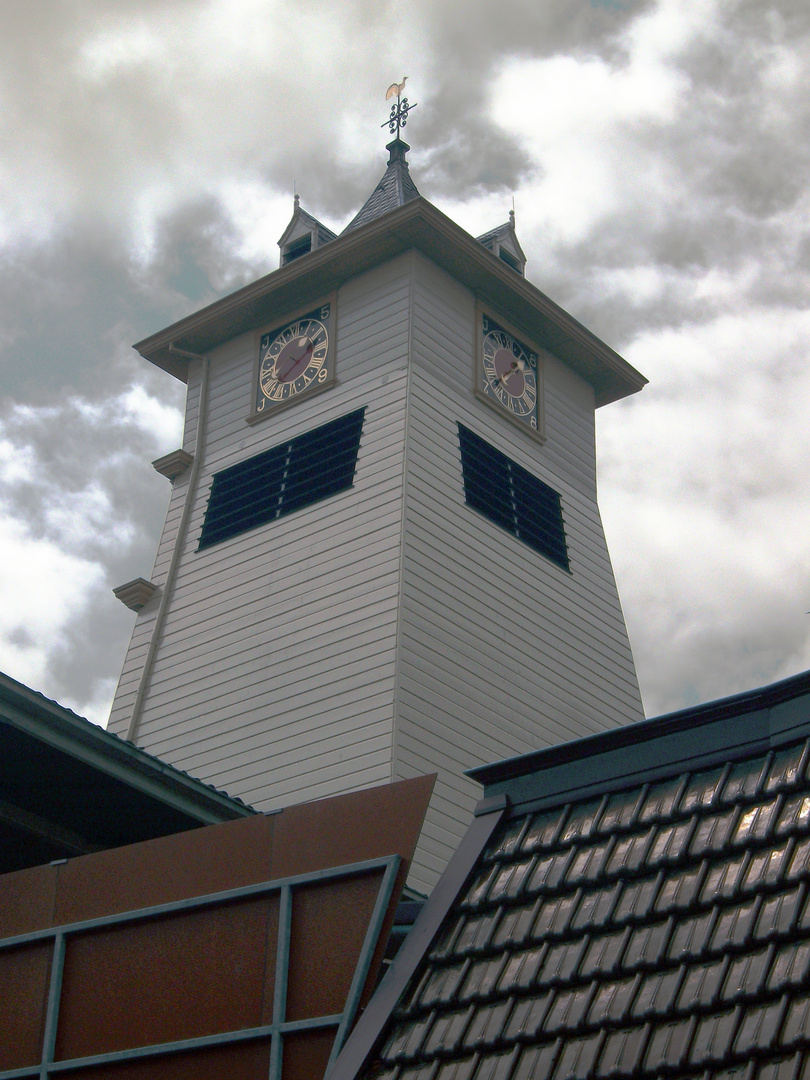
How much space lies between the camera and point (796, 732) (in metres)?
6.83

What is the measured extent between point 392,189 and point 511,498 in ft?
27.9

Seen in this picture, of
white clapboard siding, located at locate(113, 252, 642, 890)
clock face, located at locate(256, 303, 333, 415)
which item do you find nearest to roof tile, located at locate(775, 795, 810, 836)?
white clapboard siding, located at locate(113, 252, 642, 890)

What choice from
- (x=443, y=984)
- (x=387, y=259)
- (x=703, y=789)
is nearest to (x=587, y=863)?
(x=703, y=789)

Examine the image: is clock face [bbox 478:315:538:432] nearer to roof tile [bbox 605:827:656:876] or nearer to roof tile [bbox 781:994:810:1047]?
roof tile [bbox 605:827:656:876]

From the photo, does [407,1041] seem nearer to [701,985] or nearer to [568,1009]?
[568,1009]

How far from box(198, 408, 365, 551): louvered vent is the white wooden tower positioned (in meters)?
0.04

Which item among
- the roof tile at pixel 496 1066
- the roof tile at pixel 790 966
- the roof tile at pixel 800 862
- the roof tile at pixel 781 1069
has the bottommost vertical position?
the roof tile at pixel 781 1069

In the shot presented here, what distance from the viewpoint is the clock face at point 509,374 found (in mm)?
22362

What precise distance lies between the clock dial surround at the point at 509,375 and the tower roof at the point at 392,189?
3797mm

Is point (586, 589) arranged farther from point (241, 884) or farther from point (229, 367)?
point (241, 884)

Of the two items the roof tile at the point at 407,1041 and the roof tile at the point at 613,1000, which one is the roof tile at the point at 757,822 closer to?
the roof tile at the point at 613,1000

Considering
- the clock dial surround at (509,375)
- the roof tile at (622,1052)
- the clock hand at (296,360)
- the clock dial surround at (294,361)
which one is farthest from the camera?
the clock hand at (296,360)

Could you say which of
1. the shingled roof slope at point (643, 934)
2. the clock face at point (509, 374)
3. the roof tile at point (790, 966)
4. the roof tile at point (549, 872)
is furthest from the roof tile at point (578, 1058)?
the clock face at point (509, 374)

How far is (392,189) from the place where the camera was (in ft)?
87.7
